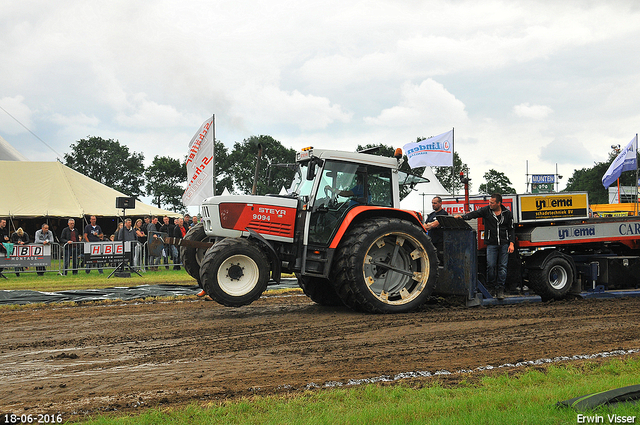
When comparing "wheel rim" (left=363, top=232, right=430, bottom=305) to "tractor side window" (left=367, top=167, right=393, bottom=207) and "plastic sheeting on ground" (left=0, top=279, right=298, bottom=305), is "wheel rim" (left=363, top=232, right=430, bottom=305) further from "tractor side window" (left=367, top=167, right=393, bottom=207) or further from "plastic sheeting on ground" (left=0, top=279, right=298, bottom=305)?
"plastic sheeting on ground" (left=0, top=279, right=298, bottom=305)

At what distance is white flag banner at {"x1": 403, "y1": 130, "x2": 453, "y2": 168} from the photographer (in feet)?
73.4

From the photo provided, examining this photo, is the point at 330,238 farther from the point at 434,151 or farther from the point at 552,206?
the point at 434,151

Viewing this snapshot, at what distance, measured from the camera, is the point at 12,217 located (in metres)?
25.5

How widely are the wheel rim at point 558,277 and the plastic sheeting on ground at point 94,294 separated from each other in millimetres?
7045

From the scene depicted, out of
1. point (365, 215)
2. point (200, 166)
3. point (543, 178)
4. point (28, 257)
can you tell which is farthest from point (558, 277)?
point (543, 178)

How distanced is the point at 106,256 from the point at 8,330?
9280 millimetres

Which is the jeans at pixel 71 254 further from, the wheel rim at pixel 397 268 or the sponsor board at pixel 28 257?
the wheel rim at pixel 397 268

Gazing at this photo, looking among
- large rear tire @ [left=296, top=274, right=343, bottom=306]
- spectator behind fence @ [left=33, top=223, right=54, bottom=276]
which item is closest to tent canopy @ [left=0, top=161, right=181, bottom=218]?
spectator behind fence @ [left=33, top=223, right=54, bottom=276]

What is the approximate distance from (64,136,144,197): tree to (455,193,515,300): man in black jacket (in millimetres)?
73301

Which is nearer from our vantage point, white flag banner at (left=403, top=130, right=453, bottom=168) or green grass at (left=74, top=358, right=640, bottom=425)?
green grass at (left=74, top=358, right=640, bottom=425)

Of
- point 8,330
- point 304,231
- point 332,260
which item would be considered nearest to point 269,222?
point 304,231

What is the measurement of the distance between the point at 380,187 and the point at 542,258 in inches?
134

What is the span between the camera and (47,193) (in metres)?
27.5

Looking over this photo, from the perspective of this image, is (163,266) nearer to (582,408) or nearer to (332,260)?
(332,260)
